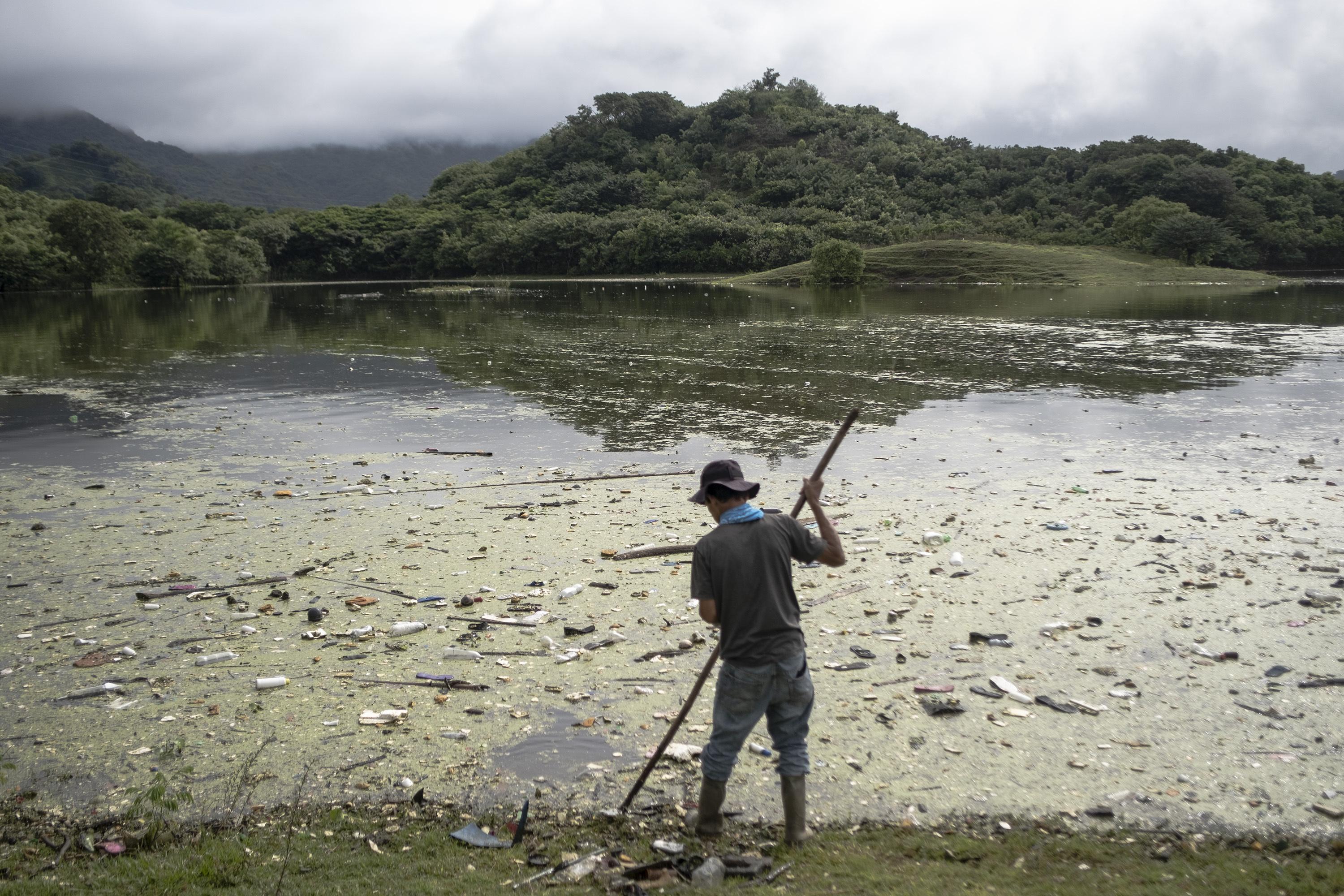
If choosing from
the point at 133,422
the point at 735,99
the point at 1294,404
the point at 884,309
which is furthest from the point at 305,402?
the point at 735,99

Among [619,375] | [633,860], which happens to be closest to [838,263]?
[619,375]

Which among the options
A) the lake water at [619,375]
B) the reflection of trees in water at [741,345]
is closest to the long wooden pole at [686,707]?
the lake water at [619,375]

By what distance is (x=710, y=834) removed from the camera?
4426mm

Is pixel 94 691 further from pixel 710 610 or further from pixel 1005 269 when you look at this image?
pixel 1005 269

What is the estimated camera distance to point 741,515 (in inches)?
174

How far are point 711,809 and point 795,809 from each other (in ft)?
1.32

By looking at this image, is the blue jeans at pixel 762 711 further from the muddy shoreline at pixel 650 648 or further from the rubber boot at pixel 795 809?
the muddy shoreline at pixel 650 648

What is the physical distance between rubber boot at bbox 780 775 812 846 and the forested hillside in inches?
3021

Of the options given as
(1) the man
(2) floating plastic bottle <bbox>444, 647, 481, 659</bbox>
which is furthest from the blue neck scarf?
(2) floating plastic bottle <bbox>444, 647, 481, 659</bbox>

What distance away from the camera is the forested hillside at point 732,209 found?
75.7m

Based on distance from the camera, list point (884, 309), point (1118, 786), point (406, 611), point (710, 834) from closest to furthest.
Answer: point (710, 834) → point (1118, 786) → point (406, 611) → point (884, 309)

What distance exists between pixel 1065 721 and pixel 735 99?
134 m

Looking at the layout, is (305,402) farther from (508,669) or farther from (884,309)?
(884,309)

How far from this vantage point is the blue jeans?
4.38 m
